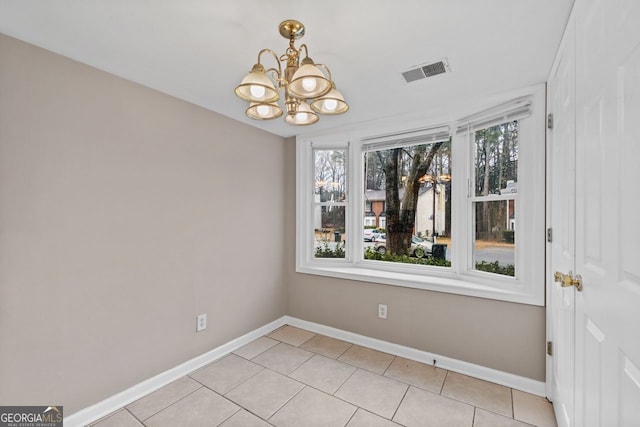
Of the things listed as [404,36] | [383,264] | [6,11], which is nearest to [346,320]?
[383,264]

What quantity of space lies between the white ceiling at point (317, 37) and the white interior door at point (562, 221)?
21cm

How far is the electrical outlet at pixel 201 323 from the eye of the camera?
8.11ft

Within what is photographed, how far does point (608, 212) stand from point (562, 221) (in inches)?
31.5

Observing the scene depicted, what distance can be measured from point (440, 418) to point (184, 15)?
2741mm

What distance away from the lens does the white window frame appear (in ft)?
6.74

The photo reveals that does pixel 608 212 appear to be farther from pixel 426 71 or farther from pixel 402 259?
pixel 402 259

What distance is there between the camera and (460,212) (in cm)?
259

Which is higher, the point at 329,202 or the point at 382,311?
the point at 329,202

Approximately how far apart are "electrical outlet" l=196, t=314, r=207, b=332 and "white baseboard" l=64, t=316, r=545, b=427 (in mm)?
237

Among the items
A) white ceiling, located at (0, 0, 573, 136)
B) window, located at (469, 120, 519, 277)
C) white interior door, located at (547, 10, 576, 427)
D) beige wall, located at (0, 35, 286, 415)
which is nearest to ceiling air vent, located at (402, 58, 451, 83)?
white ceiling, located at (0, 0, 573, 136)

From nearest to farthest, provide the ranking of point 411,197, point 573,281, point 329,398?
point 573,281 → point 329,398 → point 411,197

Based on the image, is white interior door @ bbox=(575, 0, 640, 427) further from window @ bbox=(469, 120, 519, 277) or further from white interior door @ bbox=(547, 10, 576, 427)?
window @ bbox=(469, 120, 519, 277)

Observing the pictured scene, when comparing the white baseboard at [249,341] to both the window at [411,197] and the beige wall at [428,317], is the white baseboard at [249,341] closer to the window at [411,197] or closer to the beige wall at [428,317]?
the beige wall at [428,317]

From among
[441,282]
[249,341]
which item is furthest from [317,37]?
[249,341]
